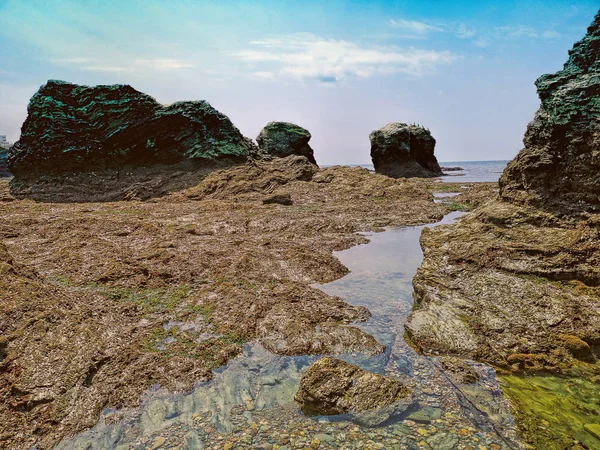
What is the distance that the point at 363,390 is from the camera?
7324mm

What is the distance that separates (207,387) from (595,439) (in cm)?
721

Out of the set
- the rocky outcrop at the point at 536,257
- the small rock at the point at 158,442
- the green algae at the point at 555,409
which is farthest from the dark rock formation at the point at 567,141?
the small rock at the point at 158,442

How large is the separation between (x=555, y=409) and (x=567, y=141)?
10631 millimetres

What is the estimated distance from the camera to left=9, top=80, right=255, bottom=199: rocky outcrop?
131 feet

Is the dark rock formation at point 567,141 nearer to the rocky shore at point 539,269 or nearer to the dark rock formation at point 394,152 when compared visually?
the rocky shore at point 539,269

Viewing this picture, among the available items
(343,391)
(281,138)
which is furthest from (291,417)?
(281,138)

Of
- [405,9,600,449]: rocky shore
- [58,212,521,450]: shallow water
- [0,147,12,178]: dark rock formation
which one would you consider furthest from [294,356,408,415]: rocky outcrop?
[0,147,12,178]: dark rock formation

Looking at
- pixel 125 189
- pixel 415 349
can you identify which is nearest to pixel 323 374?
pixel 415 349

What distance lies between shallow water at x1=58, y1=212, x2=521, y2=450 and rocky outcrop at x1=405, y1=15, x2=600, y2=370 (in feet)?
4.16

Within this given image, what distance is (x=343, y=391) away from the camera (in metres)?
7.31

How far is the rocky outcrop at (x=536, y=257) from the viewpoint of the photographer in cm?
924

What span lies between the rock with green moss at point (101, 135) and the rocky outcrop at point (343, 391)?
35.9 metres

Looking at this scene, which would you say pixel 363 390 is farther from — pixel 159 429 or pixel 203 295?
pixel 203 295

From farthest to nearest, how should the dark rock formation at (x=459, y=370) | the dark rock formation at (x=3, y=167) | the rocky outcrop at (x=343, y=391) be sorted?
1. the dark rock formation at (x=3, y=167)
2. the dark rock formation at (x=459, y=370)
3. the rocky outcrop at (x=343, y=391)
